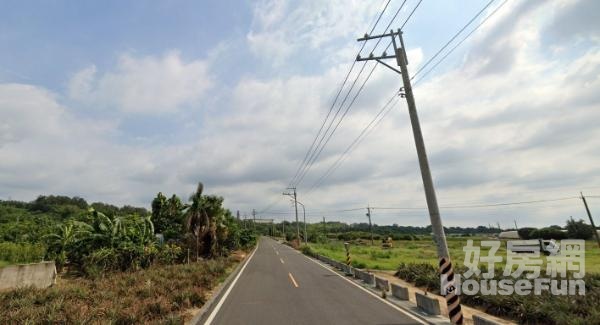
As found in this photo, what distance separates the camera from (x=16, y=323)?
8.25 metres

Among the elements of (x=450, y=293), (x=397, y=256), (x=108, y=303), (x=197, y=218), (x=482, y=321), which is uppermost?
(x=197, y=218)

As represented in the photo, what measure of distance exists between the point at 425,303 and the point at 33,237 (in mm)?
26136

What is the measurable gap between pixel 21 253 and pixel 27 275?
5.27 metres

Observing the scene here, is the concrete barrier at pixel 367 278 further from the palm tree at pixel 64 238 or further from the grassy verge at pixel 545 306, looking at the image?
the palm tree at pixel 64 238

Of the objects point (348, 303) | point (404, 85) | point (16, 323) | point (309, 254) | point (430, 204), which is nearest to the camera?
point (16, 323)

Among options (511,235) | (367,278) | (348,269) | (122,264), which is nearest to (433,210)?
(367,278)

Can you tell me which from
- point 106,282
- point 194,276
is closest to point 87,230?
point 106,282

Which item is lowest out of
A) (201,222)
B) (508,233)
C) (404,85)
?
(508,233)

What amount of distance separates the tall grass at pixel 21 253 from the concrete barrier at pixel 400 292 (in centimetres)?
1875

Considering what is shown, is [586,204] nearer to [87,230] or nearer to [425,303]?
[425,303]

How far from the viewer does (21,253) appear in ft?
59.9

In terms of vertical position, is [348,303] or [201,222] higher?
[201,222]

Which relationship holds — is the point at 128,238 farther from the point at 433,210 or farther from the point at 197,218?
the point at 433,210

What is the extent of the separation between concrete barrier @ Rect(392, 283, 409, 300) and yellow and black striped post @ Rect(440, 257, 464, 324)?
137 inches
